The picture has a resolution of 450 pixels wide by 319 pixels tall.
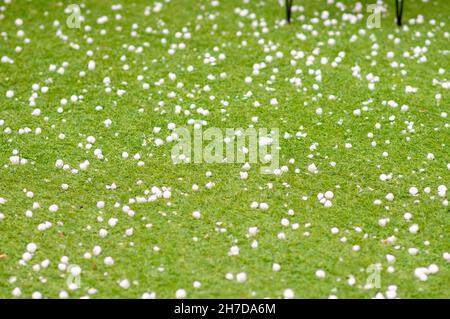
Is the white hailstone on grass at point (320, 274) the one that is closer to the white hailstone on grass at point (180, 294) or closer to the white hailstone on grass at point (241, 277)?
the white hailstone on grass at point (241, 277)

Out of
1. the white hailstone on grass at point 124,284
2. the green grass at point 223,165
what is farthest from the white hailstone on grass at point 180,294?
the white hailstone on grass at point 124,284

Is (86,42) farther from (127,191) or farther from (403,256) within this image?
(403,256)

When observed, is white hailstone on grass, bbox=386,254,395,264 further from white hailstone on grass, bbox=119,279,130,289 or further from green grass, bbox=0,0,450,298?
white hailstone on grass, bbox=119,279,130,289

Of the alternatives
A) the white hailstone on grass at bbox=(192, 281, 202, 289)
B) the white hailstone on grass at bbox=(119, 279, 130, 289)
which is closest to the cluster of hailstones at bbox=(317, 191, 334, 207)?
the white hailstone on grass at bbox=(192, 281, 202, 289)

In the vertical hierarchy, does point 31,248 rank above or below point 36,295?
above

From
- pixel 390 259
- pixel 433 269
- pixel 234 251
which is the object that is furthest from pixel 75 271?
pixel 433 269

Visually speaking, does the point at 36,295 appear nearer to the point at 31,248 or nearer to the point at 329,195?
the point at 31,248
